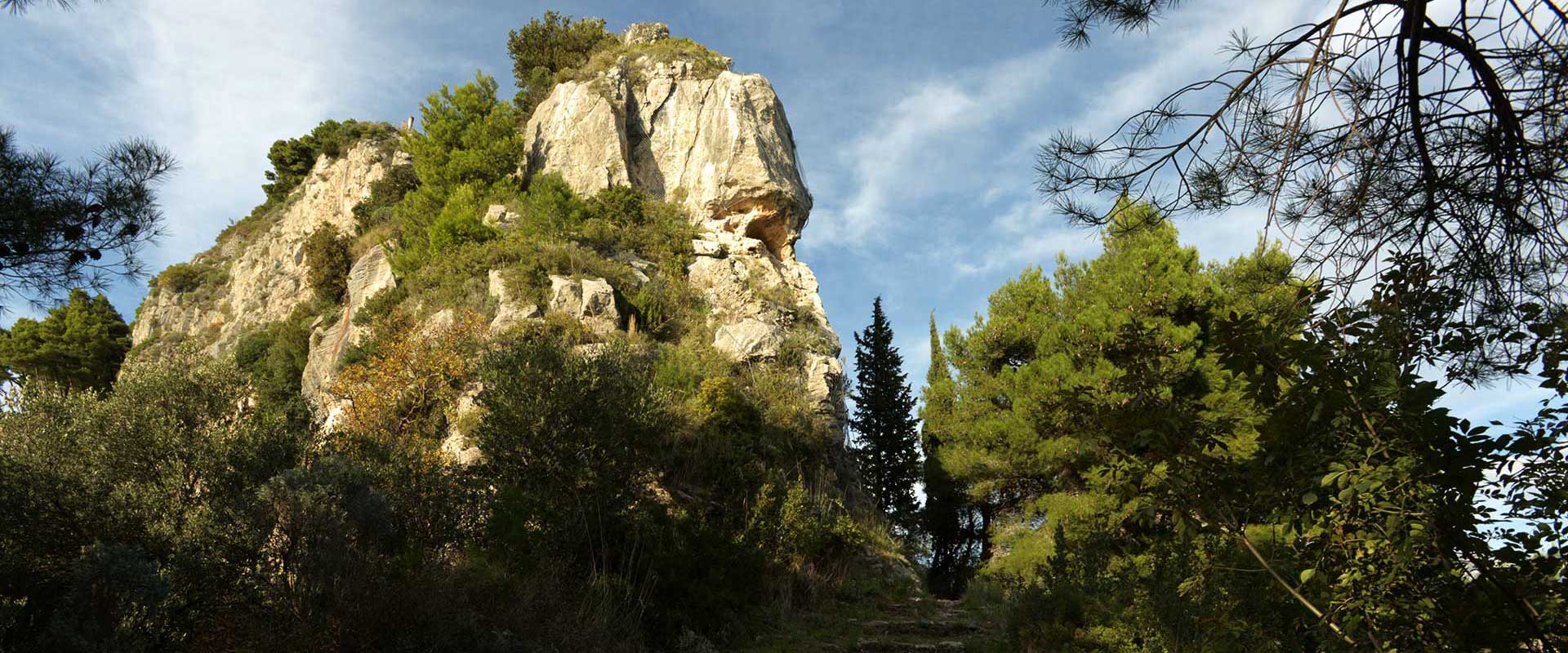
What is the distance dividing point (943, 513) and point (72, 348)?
106 feet

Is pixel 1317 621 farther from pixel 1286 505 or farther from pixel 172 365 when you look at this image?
pixel 172 365

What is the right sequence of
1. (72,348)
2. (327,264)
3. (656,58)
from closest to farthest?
(327,264)
(656,58)
(72,348)

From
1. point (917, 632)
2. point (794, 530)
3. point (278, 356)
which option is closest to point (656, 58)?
point (278, 356)

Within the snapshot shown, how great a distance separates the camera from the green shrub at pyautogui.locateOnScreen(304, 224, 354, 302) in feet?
78.4

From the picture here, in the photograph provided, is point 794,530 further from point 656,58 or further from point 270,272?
point 270,272

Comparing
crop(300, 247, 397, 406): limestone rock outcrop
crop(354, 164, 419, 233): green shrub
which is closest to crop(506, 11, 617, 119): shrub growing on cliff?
crop(354, 164, 419, 233): green shrub

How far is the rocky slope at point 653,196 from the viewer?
17.5 m

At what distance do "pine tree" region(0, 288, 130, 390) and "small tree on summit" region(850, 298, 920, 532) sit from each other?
2764cm

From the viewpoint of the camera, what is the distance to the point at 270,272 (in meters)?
27.3

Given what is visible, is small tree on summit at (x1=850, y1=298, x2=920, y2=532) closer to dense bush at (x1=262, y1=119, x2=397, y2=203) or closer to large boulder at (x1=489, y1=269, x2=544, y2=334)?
large boulder at (x1=489, y1=269, x2=544, y2=334)

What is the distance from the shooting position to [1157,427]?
278cm

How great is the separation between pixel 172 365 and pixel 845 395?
12.9m

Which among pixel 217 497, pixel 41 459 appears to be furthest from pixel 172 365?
pixel 217 497

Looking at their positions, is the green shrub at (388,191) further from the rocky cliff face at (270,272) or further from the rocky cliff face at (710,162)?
the rocky cliff face at (710,162)
